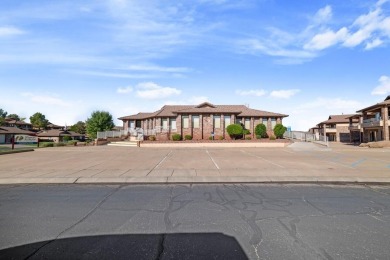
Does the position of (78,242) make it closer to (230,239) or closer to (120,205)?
(120,205)

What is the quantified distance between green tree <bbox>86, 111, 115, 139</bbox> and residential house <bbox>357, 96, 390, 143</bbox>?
55.5 m

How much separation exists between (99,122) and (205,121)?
1257 inches

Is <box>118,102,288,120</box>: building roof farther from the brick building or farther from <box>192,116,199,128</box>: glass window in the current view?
<box>192,116,199,128</box>: glass window

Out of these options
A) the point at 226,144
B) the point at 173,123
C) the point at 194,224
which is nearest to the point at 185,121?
the point at 173,123

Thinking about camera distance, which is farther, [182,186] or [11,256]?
[182,186]

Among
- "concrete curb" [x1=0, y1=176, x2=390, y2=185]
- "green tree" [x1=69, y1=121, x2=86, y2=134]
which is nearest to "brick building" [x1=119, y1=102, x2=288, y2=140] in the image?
"concrete curb" [x1=0, y1=176, x2=390, y2=185]

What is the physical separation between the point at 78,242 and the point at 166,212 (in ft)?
6.60

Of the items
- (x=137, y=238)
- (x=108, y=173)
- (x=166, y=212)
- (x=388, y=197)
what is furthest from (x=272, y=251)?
(x=108, y=173)

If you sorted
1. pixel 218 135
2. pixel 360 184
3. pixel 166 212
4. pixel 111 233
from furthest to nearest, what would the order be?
pixel 218 135, pixel 360 184, pixel 166 212, pixel 111 233

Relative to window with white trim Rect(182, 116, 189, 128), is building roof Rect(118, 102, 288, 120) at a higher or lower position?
higher

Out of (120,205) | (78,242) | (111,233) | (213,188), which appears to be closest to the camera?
(78,242)

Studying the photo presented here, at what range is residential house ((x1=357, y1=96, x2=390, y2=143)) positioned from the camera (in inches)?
1398

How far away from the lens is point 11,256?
3.43 m

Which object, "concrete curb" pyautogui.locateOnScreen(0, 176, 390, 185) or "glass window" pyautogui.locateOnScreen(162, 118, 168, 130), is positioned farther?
"glass window" pyautogui.locateOnScreen(162, 118, 168, 130)
